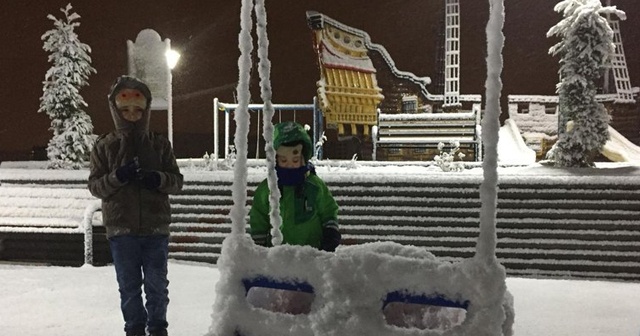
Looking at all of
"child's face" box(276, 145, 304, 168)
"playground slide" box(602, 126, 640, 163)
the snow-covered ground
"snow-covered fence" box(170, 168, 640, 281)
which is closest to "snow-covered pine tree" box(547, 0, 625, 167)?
"snow-covered fence" box(170, 168, 640, 281)

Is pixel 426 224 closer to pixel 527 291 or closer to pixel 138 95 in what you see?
pixel 527 291

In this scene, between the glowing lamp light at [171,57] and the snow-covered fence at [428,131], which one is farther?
the snow-covered fence at [428,131]

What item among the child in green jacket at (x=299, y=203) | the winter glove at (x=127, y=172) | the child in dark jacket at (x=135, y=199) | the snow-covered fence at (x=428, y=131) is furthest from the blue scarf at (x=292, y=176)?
the snow-covered fence at (x=428, y=131)

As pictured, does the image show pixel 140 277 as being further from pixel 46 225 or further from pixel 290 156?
pixel 46 225

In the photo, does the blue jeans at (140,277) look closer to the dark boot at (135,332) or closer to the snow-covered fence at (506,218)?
the dark boot at (135,332)

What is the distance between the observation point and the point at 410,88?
528 inches

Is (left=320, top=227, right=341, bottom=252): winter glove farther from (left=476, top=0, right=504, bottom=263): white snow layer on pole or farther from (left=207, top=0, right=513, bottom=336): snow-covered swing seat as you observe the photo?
(left=476, top=0, right=504, bottom=263): white snow layer on pole

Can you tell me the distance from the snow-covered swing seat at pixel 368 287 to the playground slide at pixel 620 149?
34.2 feet

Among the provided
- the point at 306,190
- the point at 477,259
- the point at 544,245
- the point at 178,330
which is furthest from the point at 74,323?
the point at 544,245

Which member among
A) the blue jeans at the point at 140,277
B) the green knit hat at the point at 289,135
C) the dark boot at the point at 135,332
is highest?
the green knit hat at the point at 289,135

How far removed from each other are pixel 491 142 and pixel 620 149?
39.3 ft

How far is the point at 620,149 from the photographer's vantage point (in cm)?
1205

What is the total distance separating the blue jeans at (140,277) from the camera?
3.38 metres

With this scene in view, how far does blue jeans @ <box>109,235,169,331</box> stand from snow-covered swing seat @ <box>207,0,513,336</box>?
1.44 meters
